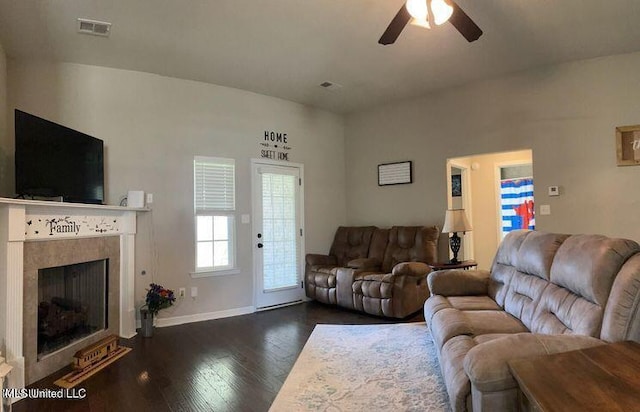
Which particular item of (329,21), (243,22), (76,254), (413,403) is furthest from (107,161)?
(413,403)

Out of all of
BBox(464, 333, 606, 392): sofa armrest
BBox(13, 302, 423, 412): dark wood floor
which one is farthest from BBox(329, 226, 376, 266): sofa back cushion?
BBox(464, 333, 606, 392): sofa armrest

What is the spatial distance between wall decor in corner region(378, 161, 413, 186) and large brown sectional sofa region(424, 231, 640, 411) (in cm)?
232

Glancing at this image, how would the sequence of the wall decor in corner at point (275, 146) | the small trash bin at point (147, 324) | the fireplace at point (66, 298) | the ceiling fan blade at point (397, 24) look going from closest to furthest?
the ceiling fan blade at point (397, 24)
the fireplace at point (66, 298)
the small trash bin at point (147, 324)
the wall decor in corner at point (275, 146)

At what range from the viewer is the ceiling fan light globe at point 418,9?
7.27 ft

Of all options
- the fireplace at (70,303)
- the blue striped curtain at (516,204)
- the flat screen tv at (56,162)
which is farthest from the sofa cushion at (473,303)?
the flat screen tv at (56,162)

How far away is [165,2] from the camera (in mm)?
2707

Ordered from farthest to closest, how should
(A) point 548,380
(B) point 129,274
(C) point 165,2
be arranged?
(B) point 129,274 < (C) point 165,2 < (A) point 548,380

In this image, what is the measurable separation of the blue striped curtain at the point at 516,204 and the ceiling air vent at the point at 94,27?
18.8 ft

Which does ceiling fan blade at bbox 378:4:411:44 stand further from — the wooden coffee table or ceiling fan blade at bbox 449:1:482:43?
the wooden coffee table

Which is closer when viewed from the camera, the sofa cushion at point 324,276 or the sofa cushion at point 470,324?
the sofa cushion at point 470,324

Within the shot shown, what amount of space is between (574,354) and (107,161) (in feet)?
13.9

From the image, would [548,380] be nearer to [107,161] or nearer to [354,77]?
[354,77]

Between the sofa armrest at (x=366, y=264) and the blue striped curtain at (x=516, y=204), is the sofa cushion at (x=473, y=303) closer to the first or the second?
the sofa armrest at (x=366, y=264)

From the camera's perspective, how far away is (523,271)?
2566 millimetres
